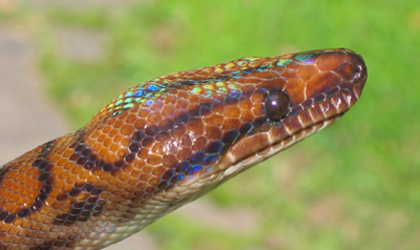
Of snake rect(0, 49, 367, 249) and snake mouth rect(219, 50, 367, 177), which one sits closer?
snake rect(0, 49, 367, 249)

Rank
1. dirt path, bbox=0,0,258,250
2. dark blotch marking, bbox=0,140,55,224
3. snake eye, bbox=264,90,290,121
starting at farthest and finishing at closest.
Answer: dirt path, bbox=0,0,258,250, snake eye, bbox=264,90,290,121, dark blotch marking, bbox=0,140,55,224

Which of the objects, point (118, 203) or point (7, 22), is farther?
point (7, 22)

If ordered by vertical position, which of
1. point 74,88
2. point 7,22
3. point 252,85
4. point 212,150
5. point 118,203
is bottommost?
point 118,203

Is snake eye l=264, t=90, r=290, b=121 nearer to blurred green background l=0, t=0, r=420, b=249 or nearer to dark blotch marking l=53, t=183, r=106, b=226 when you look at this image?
dark blotch marking l=53, t=183, r=106, b=226

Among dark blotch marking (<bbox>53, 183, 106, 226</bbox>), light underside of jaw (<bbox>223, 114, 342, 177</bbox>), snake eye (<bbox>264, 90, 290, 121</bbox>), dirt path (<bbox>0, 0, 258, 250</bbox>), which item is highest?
dirt path (<bbox>0, 0, 258, 250</bbox>)

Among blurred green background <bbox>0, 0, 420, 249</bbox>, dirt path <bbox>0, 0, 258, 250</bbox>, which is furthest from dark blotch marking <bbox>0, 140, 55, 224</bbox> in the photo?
blurred green background <bbox>0, 0, 420, 249</bbox>

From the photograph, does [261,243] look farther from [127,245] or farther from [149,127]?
[149,127]

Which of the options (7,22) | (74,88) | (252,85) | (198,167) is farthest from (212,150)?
(7,22)

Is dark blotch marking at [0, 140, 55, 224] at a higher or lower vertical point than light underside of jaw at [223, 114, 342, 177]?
lower
